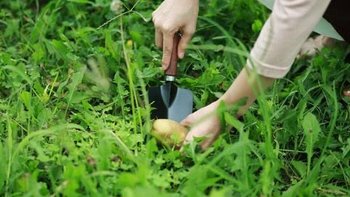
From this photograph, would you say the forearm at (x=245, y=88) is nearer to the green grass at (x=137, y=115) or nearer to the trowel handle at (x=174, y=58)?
the green grass at (x=137, y=115)

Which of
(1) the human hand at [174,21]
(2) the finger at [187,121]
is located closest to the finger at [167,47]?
(1) the human hand at [174,21]

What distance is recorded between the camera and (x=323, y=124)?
2.12 meters

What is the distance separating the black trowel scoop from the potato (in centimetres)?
14

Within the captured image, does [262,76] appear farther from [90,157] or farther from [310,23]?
[90,157]

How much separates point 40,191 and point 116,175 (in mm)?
178

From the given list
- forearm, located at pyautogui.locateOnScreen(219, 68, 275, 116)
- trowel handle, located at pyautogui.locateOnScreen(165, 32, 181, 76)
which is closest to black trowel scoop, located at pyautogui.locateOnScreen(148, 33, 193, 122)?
trowel handle, located at pyautogui.locateOnScreen(165, 32, 181, 76)

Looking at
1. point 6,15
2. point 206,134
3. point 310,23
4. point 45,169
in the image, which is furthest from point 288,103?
point 6,15

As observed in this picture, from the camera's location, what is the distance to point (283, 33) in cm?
164

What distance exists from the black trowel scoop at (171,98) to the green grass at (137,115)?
4cm

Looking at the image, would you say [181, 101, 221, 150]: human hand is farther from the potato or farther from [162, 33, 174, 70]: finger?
[162, 33, 174, 70]: finger

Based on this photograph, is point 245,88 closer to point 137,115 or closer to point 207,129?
point 207,129

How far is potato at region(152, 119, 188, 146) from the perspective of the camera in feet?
6.16

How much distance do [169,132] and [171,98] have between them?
0.77ft

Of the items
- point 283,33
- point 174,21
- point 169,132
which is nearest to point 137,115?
point 169,132
